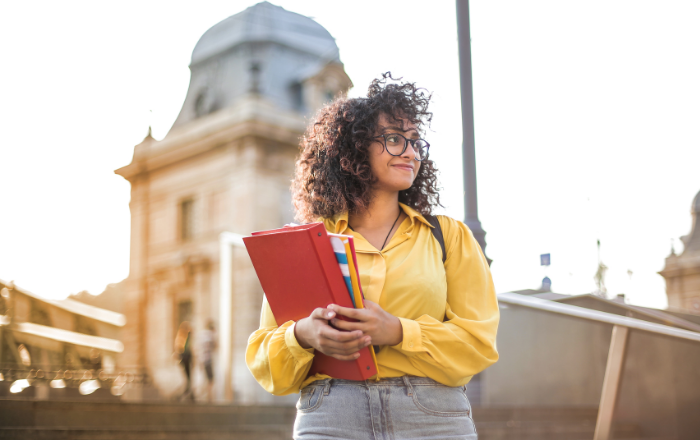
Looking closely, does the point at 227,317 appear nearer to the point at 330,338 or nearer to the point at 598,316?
the point at 598,316

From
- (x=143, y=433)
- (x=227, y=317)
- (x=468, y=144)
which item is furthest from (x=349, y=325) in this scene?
(x=227, y=317)

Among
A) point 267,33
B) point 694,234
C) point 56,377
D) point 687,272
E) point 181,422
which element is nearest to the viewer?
point 687,272

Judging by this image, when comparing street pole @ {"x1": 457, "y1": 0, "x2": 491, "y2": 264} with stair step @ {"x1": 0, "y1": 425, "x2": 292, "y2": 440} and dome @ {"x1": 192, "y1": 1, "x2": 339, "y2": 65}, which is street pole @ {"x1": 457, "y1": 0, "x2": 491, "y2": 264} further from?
dome @ {"x1": 192, "y1": 1, "x2": 339, "y2": 65}

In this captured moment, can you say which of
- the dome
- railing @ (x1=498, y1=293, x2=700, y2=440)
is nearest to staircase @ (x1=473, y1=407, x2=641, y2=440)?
railing @ (x1=498, y1=293, x2=700, y2=440)

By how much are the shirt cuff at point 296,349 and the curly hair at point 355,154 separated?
0.49 m

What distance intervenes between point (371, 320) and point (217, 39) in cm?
2115

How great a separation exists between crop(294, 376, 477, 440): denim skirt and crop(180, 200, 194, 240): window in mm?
19806

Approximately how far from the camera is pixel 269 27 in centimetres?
2205

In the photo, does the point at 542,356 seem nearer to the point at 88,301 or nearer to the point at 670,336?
the point at 670,336

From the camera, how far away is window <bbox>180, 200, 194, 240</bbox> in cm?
2119

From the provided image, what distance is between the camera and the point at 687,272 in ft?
13.1

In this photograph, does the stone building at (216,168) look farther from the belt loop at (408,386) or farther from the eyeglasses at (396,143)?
the belt loop at (408,386)

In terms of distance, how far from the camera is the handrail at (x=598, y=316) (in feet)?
10.9

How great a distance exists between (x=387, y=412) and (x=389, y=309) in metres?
0.29
